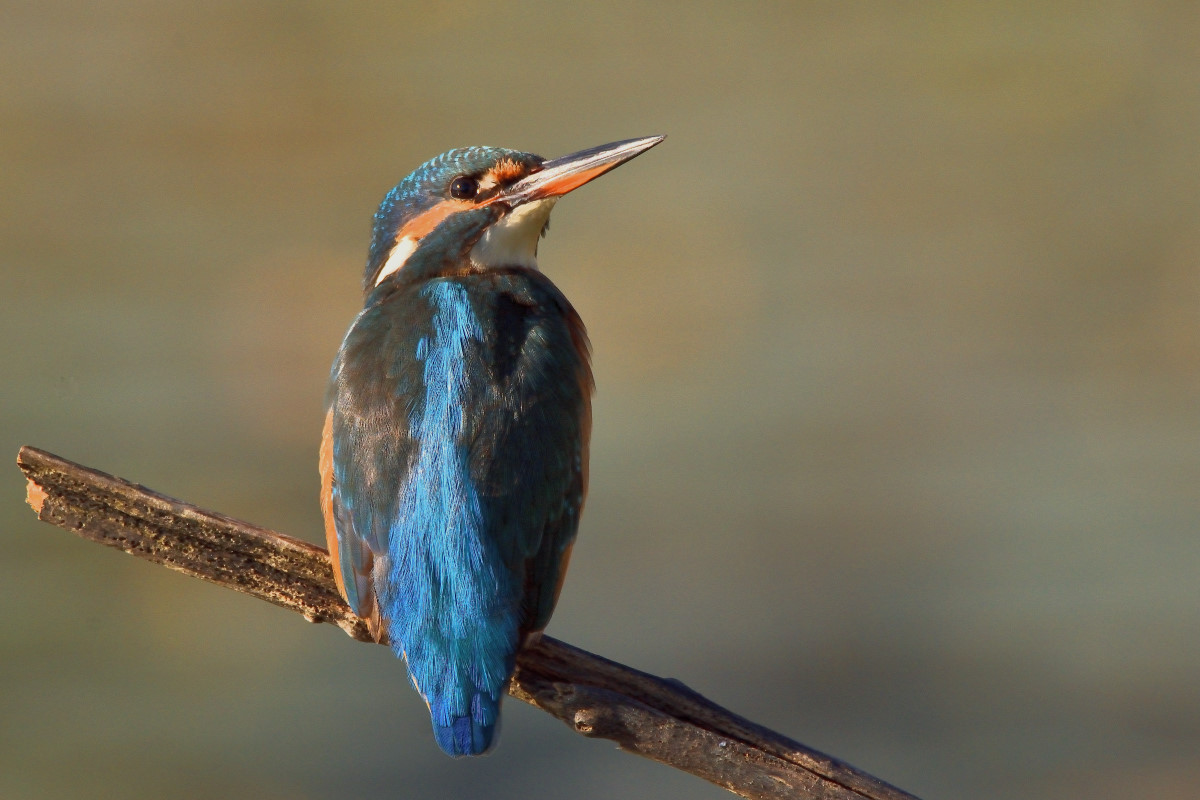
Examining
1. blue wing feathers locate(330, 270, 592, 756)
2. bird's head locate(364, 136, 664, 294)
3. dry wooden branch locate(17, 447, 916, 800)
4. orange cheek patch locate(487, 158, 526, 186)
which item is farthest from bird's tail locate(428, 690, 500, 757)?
orange cheek patch locate(487, 158, 526, 186)

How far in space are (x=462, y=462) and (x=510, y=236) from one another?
50 centimetres

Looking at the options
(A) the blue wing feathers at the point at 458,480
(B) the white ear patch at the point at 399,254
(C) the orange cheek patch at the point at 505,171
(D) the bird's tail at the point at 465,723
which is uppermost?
(C) the orange cheek patch at the point at 505,171

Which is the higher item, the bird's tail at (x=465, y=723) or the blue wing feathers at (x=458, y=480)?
the blue wing feathers at (x=458, y=480)

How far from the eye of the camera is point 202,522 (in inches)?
64.9

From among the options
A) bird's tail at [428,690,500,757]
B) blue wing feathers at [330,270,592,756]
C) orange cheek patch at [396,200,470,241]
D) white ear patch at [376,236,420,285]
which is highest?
orange cheek patch at [396,200,470,241]

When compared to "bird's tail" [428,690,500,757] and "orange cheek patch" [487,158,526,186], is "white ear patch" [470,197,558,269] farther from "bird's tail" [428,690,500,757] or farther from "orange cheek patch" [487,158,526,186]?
"bird's tail" [428,690,500,757]

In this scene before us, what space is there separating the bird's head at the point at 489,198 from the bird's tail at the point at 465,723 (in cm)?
72

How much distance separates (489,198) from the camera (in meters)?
1.99

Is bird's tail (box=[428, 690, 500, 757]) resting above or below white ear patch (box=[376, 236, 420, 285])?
below

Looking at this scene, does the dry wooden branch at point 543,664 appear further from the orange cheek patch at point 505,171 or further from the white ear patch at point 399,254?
the orange cheek patch at point 505,171

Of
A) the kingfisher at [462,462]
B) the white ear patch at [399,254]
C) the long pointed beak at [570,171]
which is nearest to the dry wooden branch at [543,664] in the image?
the kingfisher at [462,462]

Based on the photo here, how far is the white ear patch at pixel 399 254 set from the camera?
203 cm

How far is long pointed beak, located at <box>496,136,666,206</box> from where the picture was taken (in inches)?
76.8

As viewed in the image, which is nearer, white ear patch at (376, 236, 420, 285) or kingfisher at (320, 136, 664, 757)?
kingfisher at (320, 136, 664, 757)
